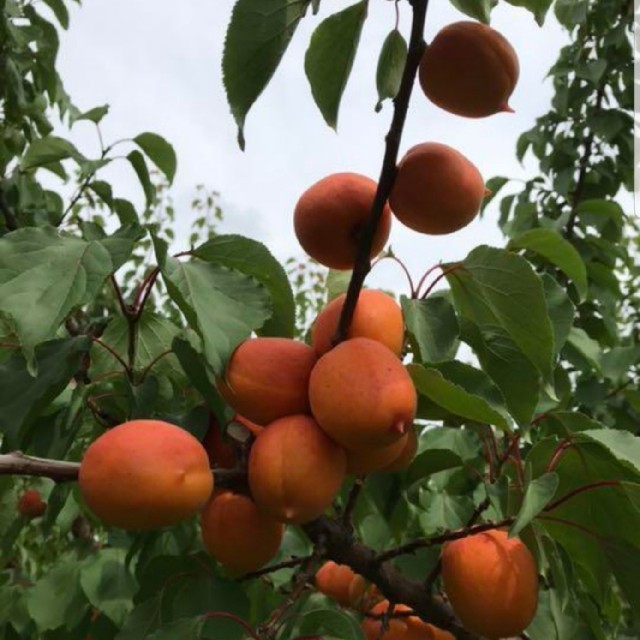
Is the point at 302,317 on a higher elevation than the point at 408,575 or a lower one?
lower

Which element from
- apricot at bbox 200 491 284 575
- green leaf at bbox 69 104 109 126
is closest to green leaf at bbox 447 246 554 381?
apricot at bbox 200 491 284 575

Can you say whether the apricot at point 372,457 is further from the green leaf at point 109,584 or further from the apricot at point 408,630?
the green leaf at point 109,584

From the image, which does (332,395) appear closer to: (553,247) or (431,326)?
(431,326)

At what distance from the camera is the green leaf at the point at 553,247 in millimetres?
1032

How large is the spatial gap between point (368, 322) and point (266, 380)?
4.5 inches

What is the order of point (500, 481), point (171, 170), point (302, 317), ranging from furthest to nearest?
point (302, 317) < point (171, 170) < point (500, 481)

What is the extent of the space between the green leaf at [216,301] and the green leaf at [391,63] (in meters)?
0.24

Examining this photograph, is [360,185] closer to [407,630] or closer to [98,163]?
[407,630]

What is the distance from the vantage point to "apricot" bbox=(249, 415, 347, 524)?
2.39ft

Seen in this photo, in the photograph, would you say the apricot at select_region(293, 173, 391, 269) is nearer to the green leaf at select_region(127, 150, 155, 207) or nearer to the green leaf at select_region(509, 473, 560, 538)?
the green leaf at select_region(509, 473, 560, 538)

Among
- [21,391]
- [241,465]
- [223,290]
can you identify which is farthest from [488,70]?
[21,391]

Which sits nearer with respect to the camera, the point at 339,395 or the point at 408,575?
the point at 339,395

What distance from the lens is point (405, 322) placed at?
0.90 metres

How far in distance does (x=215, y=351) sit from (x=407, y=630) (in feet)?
1.66
